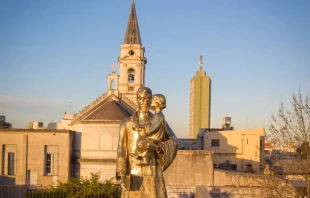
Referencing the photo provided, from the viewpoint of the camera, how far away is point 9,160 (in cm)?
2931

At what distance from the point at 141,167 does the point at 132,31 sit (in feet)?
175

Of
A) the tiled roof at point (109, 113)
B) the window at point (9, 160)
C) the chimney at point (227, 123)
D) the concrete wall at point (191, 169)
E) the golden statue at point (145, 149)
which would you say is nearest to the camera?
the golden statue at point (145, 149)

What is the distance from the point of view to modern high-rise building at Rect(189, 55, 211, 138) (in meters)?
134

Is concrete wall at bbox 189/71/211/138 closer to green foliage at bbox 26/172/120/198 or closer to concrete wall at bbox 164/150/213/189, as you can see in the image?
concrete wall at bbox 164/150/213/189

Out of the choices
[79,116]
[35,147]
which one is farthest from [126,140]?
[79,116]

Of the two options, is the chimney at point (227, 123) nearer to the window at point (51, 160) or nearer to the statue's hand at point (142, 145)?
the window at point (51, 160)

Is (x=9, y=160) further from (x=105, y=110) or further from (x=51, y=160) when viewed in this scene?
(x=105, y=110)

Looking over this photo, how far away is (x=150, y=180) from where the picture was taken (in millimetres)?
Answer: 5145

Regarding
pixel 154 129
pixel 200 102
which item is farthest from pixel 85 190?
pixel 200 102

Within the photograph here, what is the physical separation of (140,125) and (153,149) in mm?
366

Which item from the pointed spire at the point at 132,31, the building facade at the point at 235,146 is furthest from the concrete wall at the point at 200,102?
the building facade at the point at 235,146

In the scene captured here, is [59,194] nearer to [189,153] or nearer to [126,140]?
[189,153]

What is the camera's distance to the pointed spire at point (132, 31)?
5644cm

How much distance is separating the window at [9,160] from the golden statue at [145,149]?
26.0 meters
